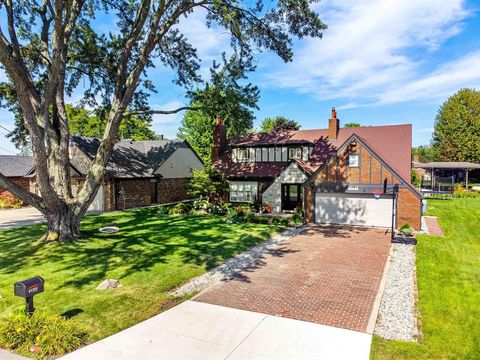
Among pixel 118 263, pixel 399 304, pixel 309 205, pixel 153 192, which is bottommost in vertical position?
pixel 399 304

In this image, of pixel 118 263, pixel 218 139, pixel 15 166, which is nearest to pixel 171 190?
pixel 218 139

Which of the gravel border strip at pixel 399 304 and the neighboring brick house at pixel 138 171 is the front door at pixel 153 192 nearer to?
the neighboring brick house at pixel 138 171

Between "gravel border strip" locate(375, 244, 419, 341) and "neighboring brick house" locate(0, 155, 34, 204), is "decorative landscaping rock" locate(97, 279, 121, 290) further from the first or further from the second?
"neighboring brick house" locate(0, 155, 34, 204)

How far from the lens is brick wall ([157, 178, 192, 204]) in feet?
108

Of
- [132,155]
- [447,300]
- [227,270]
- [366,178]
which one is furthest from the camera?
[132,155]

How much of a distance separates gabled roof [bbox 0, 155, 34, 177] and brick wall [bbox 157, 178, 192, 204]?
12659 mm

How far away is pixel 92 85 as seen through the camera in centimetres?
2088

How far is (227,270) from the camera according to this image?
40.7 feet

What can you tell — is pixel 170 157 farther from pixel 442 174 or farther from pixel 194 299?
pixel 442 174

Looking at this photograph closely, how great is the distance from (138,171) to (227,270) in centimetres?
2072

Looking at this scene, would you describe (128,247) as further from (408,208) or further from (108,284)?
(408,208)

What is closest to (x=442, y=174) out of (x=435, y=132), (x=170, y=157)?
(x=435, y=132)

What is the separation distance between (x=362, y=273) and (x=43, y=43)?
1851 cm

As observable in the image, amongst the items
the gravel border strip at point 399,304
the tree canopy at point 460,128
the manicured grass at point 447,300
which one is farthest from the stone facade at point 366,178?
the tree canopy at point 460,128
